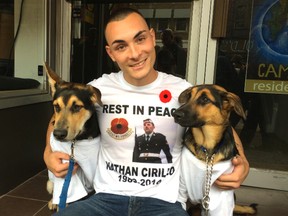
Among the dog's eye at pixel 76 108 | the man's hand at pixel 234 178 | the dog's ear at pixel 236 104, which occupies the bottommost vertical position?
the man's hand at pixel 234 178

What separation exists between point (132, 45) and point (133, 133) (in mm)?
493

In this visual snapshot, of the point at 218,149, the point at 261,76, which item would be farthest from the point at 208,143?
the point at 261,76

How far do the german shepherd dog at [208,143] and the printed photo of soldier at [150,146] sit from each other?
13 cm

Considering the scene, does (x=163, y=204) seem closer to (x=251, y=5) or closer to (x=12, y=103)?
(x=12, y=103)

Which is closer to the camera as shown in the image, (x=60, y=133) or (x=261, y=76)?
(x=60, y=133)

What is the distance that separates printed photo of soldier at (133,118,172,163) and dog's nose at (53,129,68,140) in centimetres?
40

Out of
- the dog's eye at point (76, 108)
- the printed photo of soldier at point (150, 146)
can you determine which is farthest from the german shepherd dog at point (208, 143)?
the dog's eye at point (76, 108)

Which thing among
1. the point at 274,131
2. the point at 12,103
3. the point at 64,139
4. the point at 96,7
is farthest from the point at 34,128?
the point at 274,131

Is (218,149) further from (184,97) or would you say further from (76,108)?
(76,108)

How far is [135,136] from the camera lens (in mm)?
1784

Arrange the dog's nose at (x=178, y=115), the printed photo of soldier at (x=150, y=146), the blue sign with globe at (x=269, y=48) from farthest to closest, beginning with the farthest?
the blue sign with globe at (x=269, y=48) < the printed photo of soldier at (x=150, y=146) < the dog's nose at (x=178, y=115)

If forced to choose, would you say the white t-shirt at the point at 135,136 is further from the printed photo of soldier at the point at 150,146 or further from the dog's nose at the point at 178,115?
the dog's nose at the point at 178,115

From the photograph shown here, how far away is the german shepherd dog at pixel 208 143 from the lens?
1.74 metres

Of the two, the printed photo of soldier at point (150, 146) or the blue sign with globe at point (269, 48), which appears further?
the blue sign with globe at point (269, 48)
